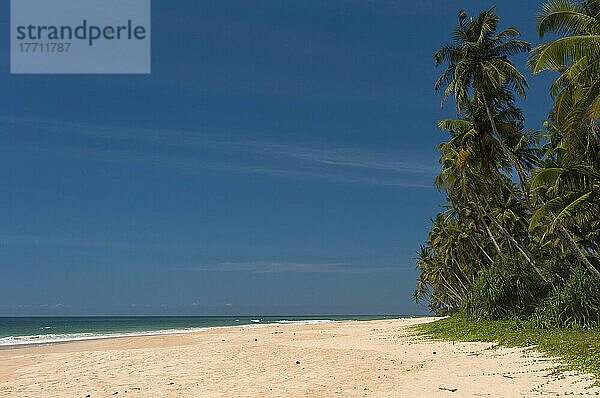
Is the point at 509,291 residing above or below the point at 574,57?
below

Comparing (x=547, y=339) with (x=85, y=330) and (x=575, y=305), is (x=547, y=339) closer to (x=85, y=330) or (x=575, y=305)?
(x=575, y=305)

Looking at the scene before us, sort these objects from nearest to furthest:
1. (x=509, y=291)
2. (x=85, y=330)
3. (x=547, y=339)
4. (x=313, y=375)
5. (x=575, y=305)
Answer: (x=313, y=375), (x=547, y=339), (x=575, y=305), (x=509, y=291), (x=85, y=330)

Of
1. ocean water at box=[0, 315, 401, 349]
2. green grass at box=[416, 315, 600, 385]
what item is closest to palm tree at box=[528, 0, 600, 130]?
green grass at box=[416, 315, 600, 385]

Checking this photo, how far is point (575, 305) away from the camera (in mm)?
20562

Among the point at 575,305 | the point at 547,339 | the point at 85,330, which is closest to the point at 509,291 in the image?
the point at 575,305

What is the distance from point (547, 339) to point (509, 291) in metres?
9.92

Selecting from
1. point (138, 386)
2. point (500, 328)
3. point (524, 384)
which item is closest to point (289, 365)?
point (138, 386)

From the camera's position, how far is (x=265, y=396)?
35.3ft

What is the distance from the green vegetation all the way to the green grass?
4cm

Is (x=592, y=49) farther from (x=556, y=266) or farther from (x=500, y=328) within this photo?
(x=556, y=266)

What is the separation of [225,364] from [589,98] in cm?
1424

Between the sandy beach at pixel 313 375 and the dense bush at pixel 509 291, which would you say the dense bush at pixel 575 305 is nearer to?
the dense bush at pixel 509 291

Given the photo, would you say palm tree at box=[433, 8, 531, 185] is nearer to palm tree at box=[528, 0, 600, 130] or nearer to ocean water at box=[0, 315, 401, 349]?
palm tree at box=[528, 0, 600, 130]

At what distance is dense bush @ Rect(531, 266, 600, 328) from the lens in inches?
792
